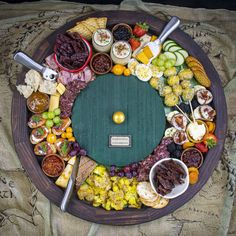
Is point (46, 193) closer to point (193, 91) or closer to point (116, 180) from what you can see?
point (116, 180)

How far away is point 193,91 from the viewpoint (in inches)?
112

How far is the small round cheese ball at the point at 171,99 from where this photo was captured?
2842mm

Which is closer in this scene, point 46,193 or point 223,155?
point 46,193

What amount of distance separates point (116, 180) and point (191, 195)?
545 mm

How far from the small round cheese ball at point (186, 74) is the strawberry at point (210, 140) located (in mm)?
441

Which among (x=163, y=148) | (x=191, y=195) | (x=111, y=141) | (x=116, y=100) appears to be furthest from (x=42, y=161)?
(x=191, y=195)

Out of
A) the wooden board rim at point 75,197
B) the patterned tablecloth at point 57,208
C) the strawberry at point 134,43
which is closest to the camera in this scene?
the wooden board rim at point 75,197

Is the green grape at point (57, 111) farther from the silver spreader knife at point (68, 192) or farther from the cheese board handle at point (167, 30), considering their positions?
the cheese board handle at point (167, 30)

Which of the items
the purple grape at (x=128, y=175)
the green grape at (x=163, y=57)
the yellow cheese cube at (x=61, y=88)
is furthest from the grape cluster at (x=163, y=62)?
the purple grape at (x=128, y=175)

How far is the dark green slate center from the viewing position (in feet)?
9.30

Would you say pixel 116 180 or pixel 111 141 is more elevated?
pixel 111 141

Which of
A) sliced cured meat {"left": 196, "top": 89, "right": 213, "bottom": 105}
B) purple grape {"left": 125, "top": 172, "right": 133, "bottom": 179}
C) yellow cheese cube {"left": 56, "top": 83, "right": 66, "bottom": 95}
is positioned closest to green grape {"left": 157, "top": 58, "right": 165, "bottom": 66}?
sliced cured meat {"left": 196, "top": 89, "right": 213, "bottom": 105}

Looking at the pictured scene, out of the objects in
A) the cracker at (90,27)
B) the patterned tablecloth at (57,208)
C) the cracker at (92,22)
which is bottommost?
the patterned tablecloth at (57,208)

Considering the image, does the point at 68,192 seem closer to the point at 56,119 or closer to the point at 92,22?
the point at 56,119
